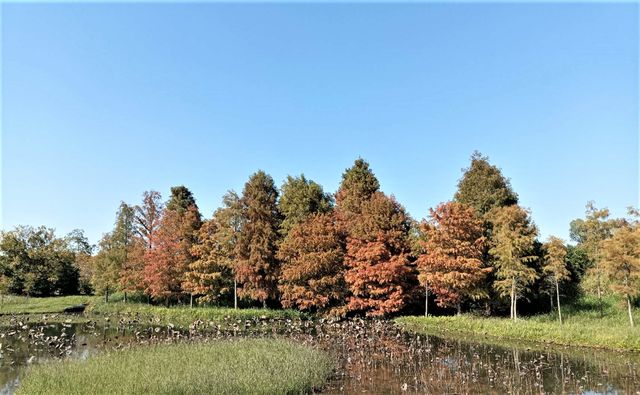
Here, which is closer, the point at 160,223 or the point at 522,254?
the point at 522,254

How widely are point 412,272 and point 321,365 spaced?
22864mm

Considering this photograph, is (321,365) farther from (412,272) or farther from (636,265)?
(412,272)

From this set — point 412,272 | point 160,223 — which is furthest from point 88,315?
point 412,272

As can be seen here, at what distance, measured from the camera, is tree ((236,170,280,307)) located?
40.9 metres

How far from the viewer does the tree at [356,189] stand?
42.5 m

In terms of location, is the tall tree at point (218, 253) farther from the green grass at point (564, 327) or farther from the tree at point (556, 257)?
the tree at point (556, 257)

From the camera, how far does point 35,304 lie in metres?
50.2

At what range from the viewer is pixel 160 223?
48625mm

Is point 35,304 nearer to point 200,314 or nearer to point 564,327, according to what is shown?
point 200,314

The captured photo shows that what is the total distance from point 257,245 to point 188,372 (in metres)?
27.0

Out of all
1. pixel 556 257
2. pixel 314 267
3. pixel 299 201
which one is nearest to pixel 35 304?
pixel 299 201

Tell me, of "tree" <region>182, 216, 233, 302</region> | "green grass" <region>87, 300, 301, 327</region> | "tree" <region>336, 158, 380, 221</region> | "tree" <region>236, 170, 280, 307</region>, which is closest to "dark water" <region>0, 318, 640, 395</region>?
"green grass" <region>87, 300, 301, 327</region>

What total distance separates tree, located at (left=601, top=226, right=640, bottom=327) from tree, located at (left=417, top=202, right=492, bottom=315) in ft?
27.6

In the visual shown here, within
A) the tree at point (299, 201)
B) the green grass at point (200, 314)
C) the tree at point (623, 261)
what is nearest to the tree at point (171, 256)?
the green grass at point (200, 314)
